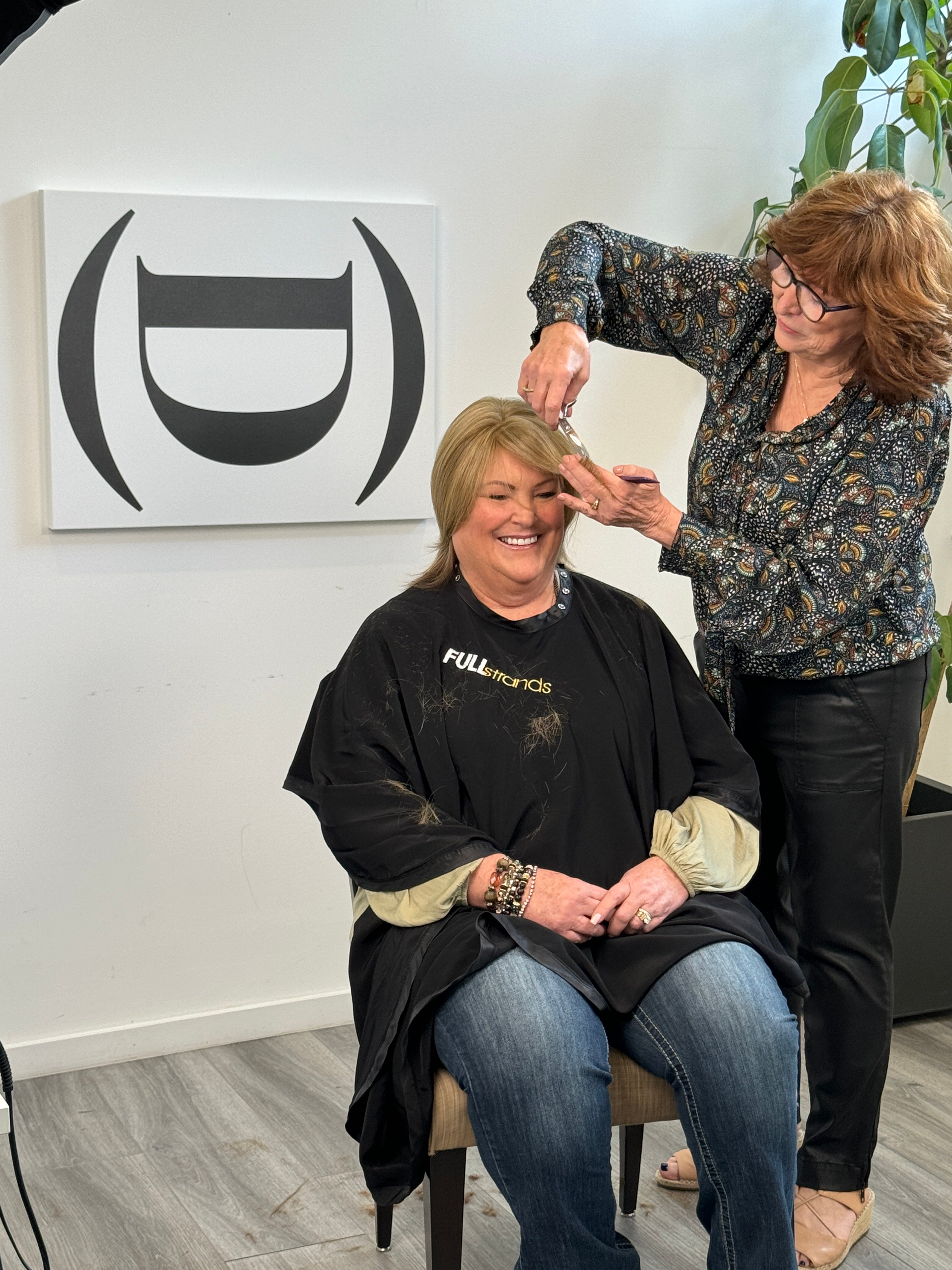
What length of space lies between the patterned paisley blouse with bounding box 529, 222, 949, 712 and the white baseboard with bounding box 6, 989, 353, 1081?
1.31m

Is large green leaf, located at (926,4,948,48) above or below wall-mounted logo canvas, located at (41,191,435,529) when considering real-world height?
above

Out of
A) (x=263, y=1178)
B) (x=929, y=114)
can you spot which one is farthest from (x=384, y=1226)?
(x=929, y=114)

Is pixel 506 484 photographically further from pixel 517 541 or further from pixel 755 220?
pixel 755 220

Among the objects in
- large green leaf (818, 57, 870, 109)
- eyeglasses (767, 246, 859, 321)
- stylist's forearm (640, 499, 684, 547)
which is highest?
large green leaf (818, 57, 870, 109)

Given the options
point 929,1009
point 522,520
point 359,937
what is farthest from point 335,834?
point 929,1009

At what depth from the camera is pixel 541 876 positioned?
1.78 meters

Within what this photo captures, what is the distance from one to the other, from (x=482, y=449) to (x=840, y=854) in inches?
32.2

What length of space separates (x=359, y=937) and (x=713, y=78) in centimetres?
201

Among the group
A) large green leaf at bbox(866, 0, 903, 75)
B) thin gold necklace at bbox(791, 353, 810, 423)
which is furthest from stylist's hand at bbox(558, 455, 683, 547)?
large green leaf at bbox(866, 0, 903, 75)

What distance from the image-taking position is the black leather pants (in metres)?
1.96

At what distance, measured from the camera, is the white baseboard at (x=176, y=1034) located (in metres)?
2.64

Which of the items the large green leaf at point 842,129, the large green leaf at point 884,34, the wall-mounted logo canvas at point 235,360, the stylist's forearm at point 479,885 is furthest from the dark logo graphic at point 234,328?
the stylist's forearm at point 479,885

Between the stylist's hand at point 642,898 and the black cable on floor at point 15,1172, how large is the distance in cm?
76

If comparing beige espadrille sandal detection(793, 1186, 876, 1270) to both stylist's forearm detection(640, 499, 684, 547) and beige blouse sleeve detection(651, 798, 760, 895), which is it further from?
stylist's forearm detection(640, 499, 684, 547)
